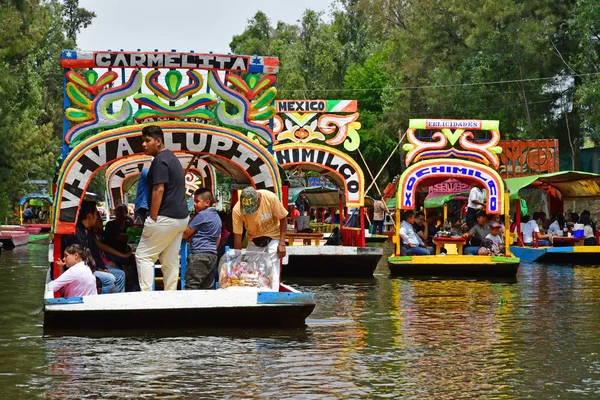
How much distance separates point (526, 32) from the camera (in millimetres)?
46906

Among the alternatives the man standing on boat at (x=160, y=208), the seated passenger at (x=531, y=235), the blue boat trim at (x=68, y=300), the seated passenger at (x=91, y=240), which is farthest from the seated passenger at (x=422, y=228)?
the blue boat trim at (x=68, y=300)

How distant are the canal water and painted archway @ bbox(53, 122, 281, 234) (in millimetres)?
1579

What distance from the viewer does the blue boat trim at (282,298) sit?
477 inches

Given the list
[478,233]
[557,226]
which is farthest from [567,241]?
[478,233]

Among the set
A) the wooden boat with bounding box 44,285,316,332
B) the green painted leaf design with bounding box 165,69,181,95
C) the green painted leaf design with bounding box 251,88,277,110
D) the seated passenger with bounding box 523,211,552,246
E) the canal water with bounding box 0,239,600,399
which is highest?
the green painted leaf design with bounding box 165,69,181,95

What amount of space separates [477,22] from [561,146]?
22.4 ft

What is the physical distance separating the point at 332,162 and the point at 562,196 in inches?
336

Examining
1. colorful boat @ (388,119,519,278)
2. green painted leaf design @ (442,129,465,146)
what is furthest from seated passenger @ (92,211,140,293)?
green painted leaf design @ (442,129,465,146)

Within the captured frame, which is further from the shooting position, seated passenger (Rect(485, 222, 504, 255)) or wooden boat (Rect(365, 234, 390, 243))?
wooden boat (Rect(365, 234, 390, 243))

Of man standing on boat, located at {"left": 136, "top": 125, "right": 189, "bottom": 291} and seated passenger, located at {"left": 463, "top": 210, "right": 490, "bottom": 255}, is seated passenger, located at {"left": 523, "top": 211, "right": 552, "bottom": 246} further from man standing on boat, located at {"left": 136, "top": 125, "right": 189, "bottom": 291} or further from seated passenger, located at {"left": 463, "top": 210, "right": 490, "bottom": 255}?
man standing on boat, located at {"left": 136, "top": 125, "right": 189, "bottom": 291}

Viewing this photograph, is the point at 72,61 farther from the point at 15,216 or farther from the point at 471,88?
the point at 15,216

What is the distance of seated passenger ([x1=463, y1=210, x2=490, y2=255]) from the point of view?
22.4 m

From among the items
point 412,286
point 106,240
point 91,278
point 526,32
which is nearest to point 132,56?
point 106,240

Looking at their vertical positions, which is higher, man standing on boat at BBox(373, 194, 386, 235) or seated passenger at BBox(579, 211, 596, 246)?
man standing on boat at BBox(373, 194, 386, 235)
